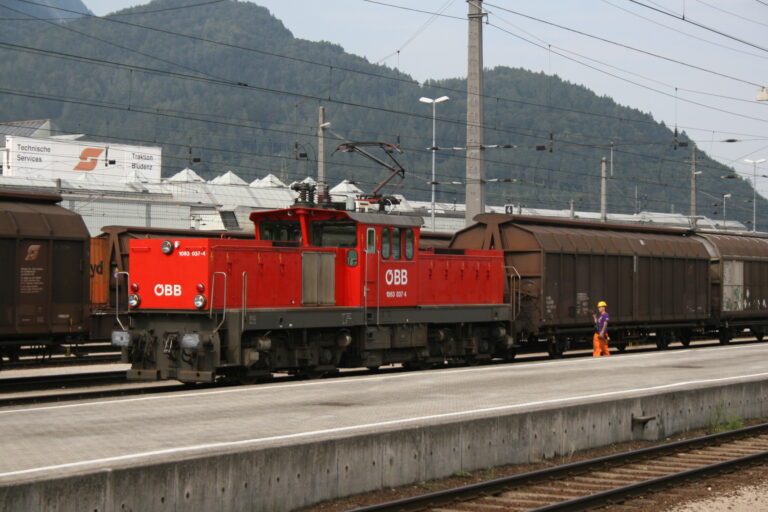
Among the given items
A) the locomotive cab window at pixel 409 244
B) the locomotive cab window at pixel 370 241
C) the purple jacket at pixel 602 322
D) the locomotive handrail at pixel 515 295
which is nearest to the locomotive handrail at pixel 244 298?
the locomotive cab window at pixel 370 241

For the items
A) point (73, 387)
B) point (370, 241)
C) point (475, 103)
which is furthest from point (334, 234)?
point (475, 103)

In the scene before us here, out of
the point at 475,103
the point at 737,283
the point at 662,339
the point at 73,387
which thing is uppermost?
the point at 475,103

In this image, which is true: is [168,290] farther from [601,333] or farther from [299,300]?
[601,333]

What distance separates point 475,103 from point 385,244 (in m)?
8.02

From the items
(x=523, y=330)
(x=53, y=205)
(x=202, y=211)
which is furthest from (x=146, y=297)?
(x=202, y=211)

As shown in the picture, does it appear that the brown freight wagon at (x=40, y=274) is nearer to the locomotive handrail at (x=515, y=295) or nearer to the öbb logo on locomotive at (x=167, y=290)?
the öbb logo on locomotive at (x=167, y=290)

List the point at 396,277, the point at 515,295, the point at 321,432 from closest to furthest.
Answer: the point at 321,432 → the point at 396,277 → the point at 515,295

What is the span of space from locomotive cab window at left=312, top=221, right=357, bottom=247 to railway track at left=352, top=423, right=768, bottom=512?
8.67m

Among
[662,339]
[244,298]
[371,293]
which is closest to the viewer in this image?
[244,298]

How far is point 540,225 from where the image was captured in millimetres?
27359

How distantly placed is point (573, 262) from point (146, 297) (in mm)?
13491

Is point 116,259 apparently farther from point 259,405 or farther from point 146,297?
point 259,405

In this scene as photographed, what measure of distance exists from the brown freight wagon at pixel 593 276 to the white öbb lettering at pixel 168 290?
33.6 feet

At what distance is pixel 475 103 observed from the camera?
27.4 m
